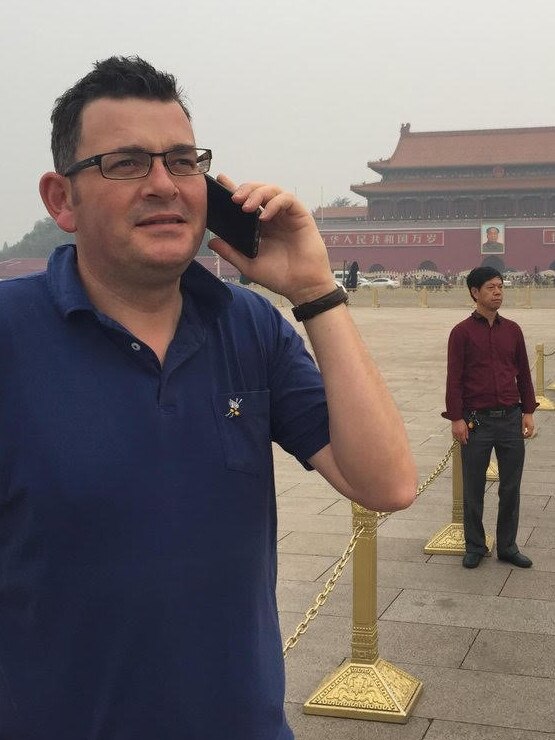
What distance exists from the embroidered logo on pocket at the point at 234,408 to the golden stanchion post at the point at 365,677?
2.09 meters

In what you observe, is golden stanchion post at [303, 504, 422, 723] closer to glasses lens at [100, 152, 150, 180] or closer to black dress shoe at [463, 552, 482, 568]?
black dress shoe at [463, 552, 482, 568]

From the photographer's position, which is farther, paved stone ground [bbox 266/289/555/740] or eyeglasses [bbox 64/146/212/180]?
paved stone ground [bbox 266/289/555/740]

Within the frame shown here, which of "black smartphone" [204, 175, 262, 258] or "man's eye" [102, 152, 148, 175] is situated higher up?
"man's eye" [102, 152, 148, 175]

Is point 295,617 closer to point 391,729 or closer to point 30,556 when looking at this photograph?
point 391,729

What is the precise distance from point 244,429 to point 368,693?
2.36 meters

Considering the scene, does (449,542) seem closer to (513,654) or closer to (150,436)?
(513,654)

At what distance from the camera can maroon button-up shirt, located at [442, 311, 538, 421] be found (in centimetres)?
497

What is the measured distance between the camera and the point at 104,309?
4.33 feet

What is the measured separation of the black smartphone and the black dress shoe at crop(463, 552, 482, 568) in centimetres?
388

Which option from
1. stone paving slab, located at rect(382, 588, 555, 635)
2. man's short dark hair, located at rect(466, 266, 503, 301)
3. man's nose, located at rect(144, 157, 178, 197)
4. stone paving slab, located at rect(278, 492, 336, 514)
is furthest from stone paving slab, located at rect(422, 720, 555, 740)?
stone paving slab, located at rect(278, 492, 336, 514)

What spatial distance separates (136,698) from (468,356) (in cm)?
401

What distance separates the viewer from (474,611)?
4352mm

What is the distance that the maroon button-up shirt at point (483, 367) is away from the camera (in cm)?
497

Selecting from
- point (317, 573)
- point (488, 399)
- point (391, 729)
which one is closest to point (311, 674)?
point (391, 729)
